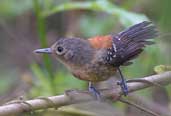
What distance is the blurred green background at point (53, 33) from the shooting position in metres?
4.00

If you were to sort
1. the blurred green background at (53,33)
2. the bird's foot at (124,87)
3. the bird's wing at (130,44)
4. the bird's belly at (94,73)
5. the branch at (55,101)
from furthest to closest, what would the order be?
the blurred green background at (53,33), the bird's wing at (130,44), the bird's belly at (94,73), the bird's foot at (124,87), the branch at (55,101)

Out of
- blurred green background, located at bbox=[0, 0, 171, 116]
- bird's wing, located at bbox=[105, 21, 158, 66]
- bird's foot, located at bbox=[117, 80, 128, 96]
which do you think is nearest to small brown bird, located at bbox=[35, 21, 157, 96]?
bird's wing, located at bbox=[105, 21, 158, 66]

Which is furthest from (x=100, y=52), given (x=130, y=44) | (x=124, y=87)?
(x=124, y=87)

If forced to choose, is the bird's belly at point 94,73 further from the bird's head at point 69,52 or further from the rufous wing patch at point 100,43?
the rufous wing patch at point 100,43

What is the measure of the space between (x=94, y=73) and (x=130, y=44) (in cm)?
34

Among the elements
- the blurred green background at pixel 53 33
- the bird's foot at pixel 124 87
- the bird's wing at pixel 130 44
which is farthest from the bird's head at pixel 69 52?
the blurred green background at pixel 53 33

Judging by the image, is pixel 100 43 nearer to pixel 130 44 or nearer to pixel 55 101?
pixel 130 44

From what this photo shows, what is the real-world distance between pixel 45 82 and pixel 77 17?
6.51 feet

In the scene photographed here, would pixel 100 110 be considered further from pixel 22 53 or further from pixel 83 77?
pixel 22 53

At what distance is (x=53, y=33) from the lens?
687cm

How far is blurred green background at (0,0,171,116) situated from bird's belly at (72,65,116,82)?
0.38 meters

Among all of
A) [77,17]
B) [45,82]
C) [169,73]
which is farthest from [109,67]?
[77,17]

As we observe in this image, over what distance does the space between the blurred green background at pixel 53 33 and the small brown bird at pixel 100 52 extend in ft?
0.96

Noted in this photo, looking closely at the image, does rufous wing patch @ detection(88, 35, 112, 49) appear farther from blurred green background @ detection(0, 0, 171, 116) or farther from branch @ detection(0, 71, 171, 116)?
branch @ detection(0, 71, 171, 116)
